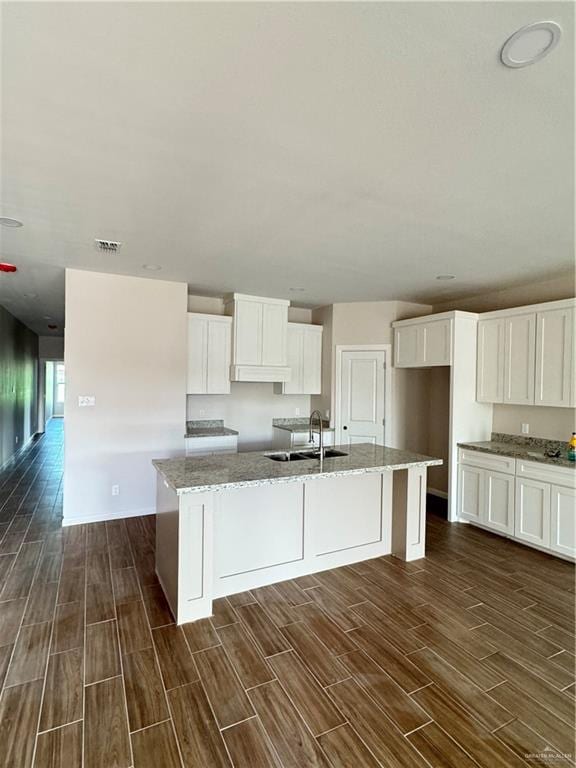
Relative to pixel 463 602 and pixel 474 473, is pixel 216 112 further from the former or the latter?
pixel 474 473

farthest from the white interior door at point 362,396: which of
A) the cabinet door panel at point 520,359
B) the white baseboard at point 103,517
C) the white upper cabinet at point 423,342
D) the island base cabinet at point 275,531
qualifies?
the white baseboard at point 103,517

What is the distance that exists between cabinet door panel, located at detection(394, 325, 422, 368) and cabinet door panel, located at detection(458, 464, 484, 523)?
1452mm

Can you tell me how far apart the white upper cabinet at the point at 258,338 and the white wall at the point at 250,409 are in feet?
1.83

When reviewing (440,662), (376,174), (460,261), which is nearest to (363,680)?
(440,662)

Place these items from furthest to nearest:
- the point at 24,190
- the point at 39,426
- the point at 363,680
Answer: the point at 39,426 → the point at 24,190 → the point at 363,680

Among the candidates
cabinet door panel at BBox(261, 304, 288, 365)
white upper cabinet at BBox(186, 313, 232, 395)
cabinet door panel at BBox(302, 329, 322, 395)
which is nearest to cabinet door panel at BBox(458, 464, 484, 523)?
cabinet door panel at BBox(302, 329, 322, 395)

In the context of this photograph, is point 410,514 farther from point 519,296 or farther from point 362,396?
point 519,296

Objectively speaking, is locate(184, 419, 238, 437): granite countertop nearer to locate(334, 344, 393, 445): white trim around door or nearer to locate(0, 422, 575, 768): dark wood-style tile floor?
locate(334, 344, 393, 445): white trim around door

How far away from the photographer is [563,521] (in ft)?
11.5

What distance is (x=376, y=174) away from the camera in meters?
2.16

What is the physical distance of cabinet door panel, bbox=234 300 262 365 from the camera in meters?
5.10

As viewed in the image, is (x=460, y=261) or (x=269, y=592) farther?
(x=460, y=261)

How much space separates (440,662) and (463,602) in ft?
2.47

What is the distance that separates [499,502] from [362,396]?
7.14 feet
